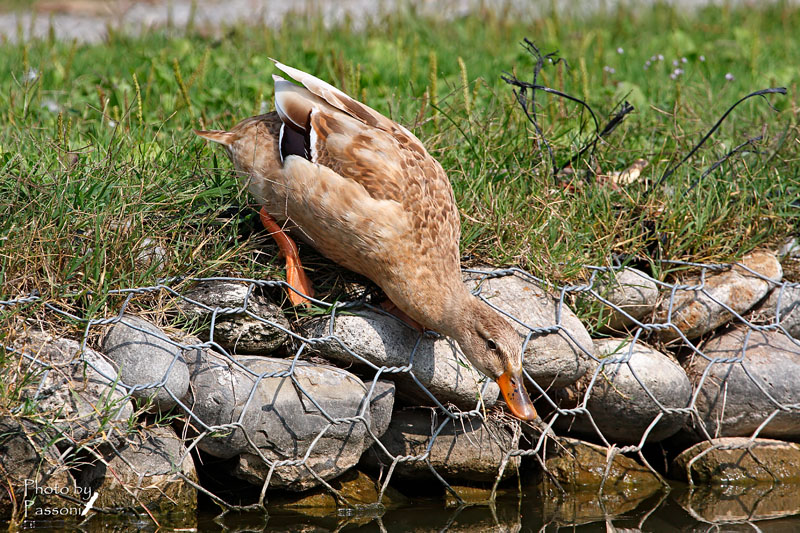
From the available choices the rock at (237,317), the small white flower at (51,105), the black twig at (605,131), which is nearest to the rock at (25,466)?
the rock at (237,317)

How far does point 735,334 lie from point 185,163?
275 centimetres

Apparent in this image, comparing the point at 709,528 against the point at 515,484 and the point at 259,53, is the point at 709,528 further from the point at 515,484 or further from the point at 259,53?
the point at 259,53

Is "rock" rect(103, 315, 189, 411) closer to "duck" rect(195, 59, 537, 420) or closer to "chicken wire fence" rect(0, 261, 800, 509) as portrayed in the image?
"chicken wire fence" rect(0, 261, 800, 509)

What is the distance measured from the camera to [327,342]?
3.49 metres

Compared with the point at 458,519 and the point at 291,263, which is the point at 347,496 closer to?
the point at 458,519

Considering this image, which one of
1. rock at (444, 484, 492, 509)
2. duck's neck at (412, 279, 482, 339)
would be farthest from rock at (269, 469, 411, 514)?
duck's neck at (412, 279, 482, 339)

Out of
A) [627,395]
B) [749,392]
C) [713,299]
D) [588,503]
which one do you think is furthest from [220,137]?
Answer: [749,392]

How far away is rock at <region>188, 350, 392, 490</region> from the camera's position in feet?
10.6

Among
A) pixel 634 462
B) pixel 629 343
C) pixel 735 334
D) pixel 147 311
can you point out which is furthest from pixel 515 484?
pixel 147 311

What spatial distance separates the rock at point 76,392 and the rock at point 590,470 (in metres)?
1.86

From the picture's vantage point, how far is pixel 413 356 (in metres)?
3.55

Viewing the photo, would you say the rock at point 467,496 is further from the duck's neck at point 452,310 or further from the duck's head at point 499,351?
the duck's neck at point 452,310

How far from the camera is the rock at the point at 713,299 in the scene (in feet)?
13.4

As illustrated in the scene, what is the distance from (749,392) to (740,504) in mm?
546
